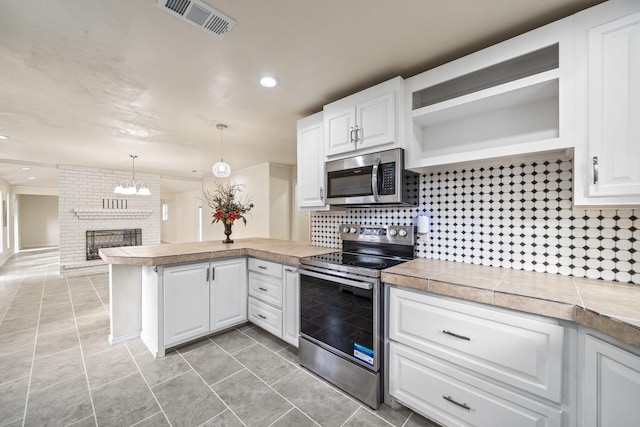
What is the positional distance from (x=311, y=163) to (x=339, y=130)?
1.49 feet

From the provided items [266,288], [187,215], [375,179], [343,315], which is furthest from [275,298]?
[187,215]

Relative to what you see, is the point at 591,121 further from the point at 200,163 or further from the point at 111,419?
the point at 200,163

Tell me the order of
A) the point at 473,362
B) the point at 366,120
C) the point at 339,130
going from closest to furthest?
the point at 473,362, the point at 366,120, the point at 339,130

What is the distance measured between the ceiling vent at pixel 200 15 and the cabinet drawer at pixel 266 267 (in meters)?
1.84

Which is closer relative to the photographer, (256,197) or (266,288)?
(266,288)

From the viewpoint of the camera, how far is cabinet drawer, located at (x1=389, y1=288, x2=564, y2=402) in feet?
3.87

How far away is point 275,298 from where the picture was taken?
254cm

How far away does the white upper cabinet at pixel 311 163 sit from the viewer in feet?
8.23

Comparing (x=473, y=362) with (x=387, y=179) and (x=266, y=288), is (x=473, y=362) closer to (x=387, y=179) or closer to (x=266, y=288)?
(x=387, y=179)

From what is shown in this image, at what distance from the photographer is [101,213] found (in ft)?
20.0

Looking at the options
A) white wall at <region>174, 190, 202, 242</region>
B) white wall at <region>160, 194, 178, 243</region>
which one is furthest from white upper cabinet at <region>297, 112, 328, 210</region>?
white wall at <region>160, 194, 178, 243</region>

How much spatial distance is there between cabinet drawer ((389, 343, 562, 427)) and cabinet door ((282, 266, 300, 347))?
0.92 meters

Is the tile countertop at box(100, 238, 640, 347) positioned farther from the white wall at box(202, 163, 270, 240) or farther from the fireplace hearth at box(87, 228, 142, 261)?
the fireplace hearth at box(87, 228, 142, 261)

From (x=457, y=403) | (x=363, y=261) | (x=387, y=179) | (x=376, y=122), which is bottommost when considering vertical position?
Answer: (x=457, y=403)
